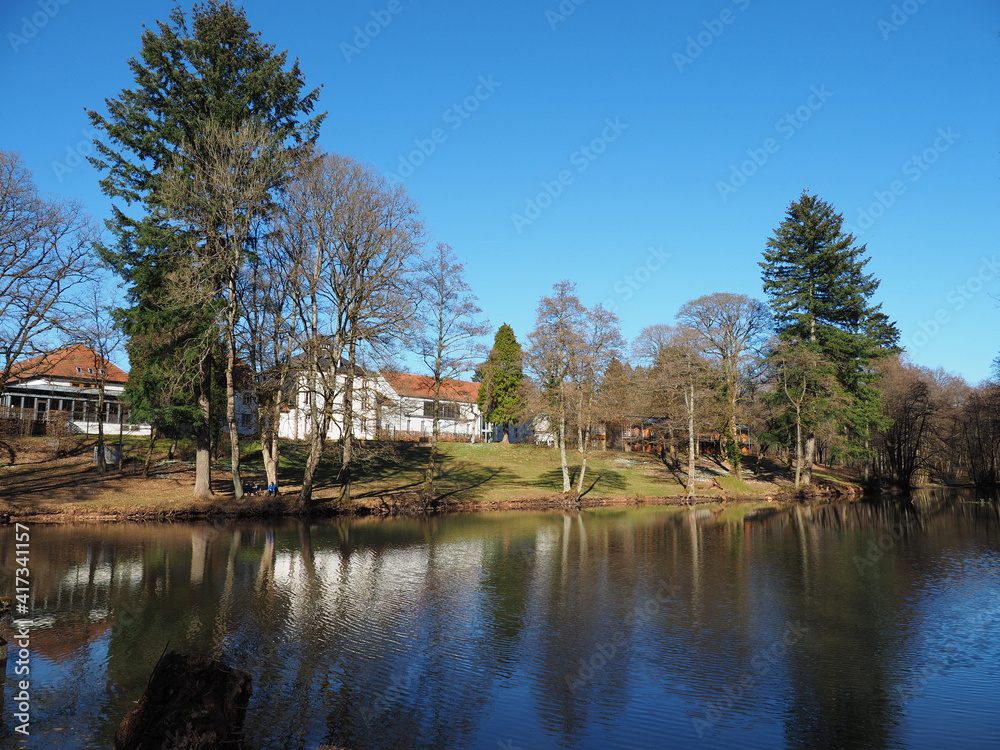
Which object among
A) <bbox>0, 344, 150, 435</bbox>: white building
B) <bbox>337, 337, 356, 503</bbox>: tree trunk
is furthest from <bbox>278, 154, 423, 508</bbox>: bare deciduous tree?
<bbox>0, 344, 150, 435</bbox>: white building

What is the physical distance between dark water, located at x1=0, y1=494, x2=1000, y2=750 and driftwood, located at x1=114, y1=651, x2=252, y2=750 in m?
0.80

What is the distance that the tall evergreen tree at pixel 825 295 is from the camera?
45250 mm

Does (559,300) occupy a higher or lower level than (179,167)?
lower

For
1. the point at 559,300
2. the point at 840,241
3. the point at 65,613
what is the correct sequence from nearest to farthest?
the point at 65,613 → the point at 559,300 → the point at 840,241

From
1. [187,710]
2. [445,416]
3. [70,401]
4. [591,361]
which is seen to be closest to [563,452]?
[591,361]

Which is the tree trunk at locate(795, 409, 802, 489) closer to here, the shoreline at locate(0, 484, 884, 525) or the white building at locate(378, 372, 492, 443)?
the shoreline at locate(0, 484, 884, 525)

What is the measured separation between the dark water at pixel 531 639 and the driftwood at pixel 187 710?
0.80 metres

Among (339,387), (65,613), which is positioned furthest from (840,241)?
(65,613)

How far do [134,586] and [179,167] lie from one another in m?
18.6

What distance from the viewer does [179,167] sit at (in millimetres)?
26469

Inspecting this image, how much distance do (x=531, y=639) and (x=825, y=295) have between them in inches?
1721

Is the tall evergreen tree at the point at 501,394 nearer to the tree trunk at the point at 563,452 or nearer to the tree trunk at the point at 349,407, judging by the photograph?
the tree trunk at the point at 563,452

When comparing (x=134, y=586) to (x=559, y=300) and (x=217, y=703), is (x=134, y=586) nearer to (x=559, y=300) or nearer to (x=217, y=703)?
(x=217, y=703)

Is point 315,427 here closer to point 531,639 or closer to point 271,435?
point 271,435
